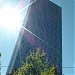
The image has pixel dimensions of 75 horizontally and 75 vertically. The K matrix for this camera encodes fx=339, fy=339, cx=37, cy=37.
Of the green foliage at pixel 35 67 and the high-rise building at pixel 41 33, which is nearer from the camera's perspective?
the green foliage at pixel 35 67

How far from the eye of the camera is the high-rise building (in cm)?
14761

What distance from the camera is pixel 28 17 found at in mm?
162500

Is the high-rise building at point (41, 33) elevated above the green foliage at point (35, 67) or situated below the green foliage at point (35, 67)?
above

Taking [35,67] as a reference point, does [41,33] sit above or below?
above

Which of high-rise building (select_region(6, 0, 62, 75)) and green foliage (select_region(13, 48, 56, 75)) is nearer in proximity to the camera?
green foliage (select_region(13, 48, 56, 75))

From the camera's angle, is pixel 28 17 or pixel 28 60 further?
pixel 28 17

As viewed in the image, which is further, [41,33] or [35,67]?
[41,33]

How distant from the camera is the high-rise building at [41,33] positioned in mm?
147613

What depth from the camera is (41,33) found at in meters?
167

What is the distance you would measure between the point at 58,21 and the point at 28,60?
159 metres

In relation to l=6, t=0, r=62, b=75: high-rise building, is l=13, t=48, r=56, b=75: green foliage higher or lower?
lower

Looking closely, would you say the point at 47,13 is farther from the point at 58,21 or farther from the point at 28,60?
the point at 28,60

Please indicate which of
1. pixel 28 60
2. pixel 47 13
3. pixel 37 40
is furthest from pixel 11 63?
pixel 28 60

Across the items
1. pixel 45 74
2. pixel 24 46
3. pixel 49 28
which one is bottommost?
pixel 45 74
